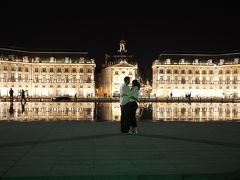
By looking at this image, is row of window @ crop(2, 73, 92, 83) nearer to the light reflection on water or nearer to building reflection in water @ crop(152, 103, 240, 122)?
the light reflection on water

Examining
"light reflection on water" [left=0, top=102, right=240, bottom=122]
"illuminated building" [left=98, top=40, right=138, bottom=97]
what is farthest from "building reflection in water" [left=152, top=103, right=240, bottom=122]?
"illuminated building" [left=98, top=40, right=138, bottom=97]

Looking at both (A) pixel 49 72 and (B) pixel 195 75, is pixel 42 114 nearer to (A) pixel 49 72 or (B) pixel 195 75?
(A) pixel 49 72

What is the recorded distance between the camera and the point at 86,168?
346 inches

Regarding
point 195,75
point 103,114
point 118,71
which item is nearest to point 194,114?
point 103,114

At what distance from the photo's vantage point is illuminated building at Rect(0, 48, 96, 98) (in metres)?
122

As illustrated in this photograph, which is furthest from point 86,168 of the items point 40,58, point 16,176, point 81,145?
point 40,58

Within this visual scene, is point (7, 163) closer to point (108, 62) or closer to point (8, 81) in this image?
point (8, 81)

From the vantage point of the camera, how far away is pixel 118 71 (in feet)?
458

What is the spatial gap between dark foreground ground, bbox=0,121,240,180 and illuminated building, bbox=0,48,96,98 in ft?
358

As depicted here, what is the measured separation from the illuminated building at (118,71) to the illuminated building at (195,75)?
9.15 m

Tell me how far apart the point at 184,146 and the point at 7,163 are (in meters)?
4.76

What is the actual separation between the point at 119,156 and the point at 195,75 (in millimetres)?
126425

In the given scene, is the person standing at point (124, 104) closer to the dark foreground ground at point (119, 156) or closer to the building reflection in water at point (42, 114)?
the dark foreground ground at point (119, 156)

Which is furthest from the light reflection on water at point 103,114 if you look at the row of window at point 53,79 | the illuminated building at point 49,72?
the illuminated building at point 49,72
